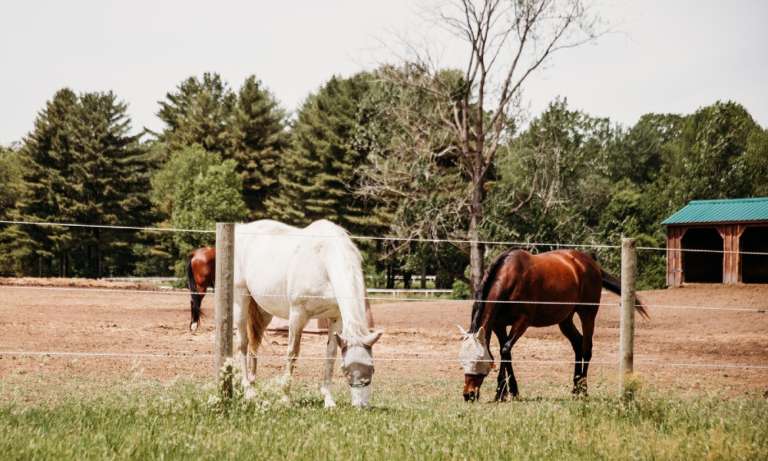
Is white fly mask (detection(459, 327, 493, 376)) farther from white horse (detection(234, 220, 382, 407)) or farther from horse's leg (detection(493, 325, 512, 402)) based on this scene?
white horse (detection(234, 220, 382, 407))

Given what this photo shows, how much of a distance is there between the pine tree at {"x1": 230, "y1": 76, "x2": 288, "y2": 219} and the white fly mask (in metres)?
45.1

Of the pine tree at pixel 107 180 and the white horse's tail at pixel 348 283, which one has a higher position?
the pine tree at pixel 107 180

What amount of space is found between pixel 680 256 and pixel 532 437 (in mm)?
32631

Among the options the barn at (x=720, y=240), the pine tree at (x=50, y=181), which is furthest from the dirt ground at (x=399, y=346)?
the pine tree at (x=50, y=181)

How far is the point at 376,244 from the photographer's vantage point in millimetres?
44781

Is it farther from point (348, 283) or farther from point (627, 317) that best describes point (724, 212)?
point (348, 283)

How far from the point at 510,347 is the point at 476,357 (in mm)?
861

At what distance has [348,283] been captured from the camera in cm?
731

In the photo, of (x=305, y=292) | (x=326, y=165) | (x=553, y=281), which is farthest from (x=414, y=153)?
(x=326, y=165)

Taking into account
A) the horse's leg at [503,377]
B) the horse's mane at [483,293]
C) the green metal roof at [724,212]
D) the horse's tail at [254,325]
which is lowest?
the horse's leg at [503,377]

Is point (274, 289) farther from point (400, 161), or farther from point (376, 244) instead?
point (376, 244)

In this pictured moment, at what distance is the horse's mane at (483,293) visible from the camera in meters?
8.84

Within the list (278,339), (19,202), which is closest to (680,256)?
(278,339)

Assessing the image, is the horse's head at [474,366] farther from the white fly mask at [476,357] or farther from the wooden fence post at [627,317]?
the wooden fence post at [627,317]
